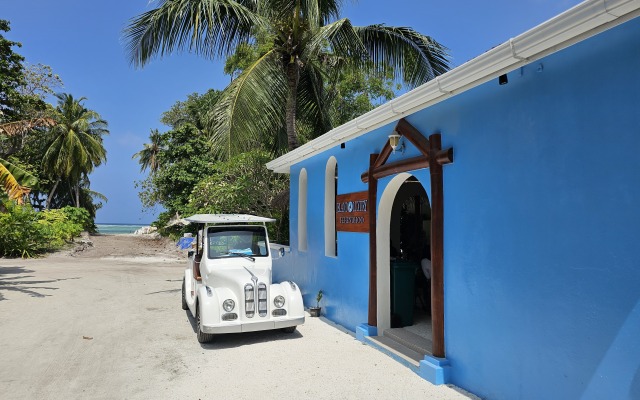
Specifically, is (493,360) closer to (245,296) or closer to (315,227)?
(245,296)

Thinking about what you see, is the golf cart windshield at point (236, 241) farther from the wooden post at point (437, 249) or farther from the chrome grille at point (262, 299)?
the wooden post at point (437, 249)

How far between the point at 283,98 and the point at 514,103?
9.36 metres

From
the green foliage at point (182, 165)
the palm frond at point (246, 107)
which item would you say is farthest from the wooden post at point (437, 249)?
the green foliage at point (182, 165)

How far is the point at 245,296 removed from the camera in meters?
6.77

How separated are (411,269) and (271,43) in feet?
26.3

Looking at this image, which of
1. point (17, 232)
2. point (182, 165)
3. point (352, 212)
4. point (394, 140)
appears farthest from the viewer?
point (182, 165)

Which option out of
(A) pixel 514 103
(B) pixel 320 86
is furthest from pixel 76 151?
(A) pixel 514 103

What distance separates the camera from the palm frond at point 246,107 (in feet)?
35.2

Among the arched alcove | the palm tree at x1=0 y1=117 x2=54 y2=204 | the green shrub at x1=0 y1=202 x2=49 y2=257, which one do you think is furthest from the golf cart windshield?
the green shrub at x1=0 y1=202 x2=49 y2=257

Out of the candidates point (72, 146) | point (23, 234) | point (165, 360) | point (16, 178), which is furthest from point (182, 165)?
point (165, 360)

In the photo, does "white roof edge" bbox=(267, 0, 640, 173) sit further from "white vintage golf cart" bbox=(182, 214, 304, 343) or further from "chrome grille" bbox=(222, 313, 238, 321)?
"chrome grille" bbox=(222, 313, 238, 321)

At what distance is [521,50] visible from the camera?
380 centimetres

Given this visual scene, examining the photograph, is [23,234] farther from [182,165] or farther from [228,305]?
[228,305]

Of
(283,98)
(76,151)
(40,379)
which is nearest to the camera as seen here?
(40,379)
